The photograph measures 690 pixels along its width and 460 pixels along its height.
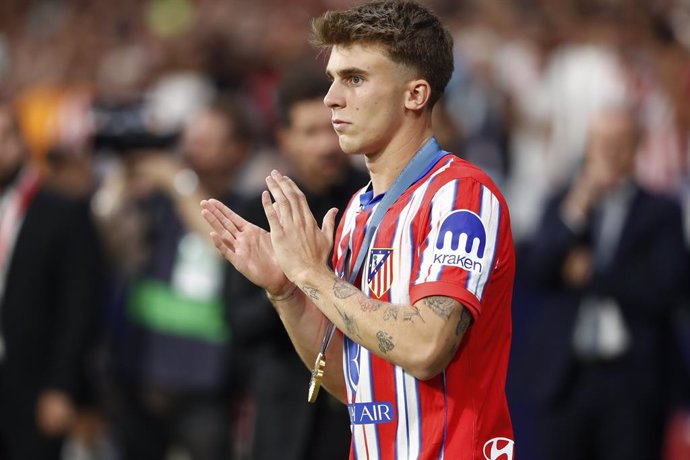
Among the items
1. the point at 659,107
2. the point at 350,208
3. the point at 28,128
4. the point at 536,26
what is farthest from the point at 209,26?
the point at 350,208

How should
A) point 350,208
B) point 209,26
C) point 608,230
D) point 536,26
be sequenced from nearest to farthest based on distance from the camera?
point 350,208 < point 608,230 < point 536,26 < point 209,26

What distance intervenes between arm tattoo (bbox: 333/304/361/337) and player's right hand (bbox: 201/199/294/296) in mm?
393

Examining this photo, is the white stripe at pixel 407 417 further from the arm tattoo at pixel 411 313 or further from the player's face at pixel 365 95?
the player's face at pixel 365 95

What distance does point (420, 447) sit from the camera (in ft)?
12.0

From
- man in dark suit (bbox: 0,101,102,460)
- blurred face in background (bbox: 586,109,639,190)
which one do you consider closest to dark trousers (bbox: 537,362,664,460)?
blurred face in background (bbox: 586,109,639,190)

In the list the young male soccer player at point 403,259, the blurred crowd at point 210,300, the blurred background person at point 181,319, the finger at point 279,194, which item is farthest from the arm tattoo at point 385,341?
the blurred background person at point 181,319

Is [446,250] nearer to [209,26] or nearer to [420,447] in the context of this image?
[420,447]

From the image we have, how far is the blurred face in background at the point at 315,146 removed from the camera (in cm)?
616

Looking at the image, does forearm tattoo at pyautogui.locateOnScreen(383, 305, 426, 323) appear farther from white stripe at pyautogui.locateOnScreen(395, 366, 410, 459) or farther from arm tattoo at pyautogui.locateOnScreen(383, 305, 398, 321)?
white stripe at pyautogui.locateOnScreen(395, 366, 410, 459)

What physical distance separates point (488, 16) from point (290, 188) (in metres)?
9.44

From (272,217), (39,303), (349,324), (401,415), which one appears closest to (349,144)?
(272,217)

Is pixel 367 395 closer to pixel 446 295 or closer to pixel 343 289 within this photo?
pixel 343 289

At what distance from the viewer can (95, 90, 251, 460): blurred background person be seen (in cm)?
773

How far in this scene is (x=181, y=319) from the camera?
7918mm
